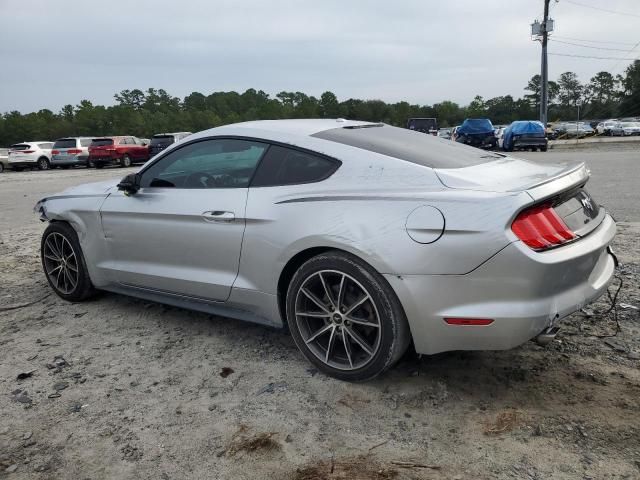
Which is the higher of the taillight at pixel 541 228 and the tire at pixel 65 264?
the taillight at pixel 541 228

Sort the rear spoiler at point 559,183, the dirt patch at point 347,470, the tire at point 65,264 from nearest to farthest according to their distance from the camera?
the dirt patch at point 347,470 → the rear spoiler at point 559,183 → the tire at point 65,264

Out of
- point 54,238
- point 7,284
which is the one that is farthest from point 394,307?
point 7,284

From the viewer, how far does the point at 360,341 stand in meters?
3.01

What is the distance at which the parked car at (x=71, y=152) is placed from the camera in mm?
27688

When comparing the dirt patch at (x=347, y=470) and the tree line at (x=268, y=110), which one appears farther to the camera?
the tree line at (x=268, y=110)

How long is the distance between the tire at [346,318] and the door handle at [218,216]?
1.93 feet

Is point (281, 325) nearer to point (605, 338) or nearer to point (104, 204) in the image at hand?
point (104, 204)

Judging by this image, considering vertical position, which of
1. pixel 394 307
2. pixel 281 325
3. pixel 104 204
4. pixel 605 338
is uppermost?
pixel 104 204

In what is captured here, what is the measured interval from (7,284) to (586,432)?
5.15 meters

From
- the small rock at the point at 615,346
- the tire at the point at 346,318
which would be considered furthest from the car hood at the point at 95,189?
the small rock at the point at 615,346

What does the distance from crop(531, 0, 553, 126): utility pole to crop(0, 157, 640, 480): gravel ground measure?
36561 millimetres

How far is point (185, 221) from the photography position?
3.65 metres

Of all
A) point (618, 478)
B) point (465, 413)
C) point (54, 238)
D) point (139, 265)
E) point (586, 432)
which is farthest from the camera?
point (54, 238)

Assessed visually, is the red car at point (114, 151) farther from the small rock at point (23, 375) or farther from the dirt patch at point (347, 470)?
the dirt patch at point (347, 470)
